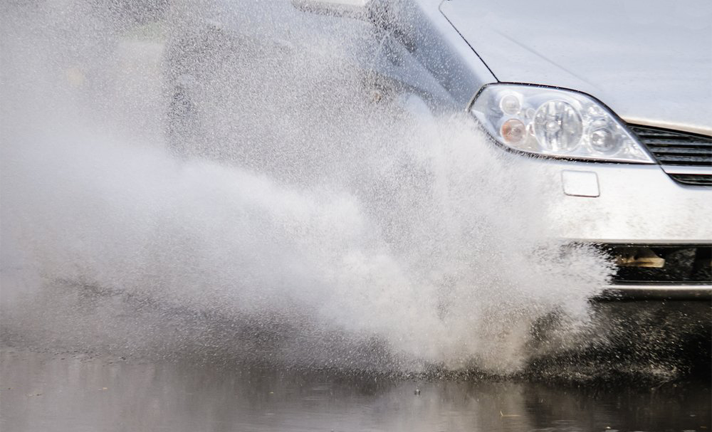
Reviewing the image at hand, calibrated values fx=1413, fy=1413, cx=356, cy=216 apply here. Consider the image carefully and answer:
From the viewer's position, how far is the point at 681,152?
4867mm

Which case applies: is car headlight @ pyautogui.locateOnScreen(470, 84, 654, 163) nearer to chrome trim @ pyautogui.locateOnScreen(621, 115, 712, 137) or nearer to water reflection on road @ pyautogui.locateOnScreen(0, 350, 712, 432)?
chrome trim @ pyautogui.locateOnScreen(621, 115, 712, 137)

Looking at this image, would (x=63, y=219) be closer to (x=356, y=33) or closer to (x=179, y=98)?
(x=179, y=98)

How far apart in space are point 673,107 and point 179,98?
2.70 metres

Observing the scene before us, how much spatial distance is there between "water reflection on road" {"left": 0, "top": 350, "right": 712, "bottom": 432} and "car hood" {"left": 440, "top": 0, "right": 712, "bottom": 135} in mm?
1003

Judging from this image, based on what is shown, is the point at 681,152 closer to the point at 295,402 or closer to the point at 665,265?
the point at 665,265

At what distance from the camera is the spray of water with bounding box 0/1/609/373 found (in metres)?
4.89

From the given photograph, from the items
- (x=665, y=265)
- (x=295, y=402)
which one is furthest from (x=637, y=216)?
(x=295, y=402)

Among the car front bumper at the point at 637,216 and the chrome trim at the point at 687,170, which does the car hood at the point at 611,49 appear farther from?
the car front bumper at the point at 637,216

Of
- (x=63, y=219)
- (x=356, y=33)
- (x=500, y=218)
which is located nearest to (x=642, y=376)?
(x=500, y=218)

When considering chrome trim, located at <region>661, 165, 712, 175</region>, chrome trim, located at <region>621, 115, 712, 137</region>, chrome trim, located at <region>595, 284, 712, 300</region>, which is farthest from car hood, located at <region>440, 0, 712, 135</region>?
chrome trim, located at <region>595, 284, 712, 300</region>

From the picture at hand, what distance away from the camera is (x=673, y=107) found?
4.93 meters

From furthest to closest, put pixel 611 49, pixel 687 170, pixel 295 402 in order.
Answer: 1. pixel 611 49
2. pixel 687 170
3. pixel 295 402

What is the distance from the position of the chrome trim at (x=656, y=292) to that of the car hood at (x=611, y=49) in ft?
1.82

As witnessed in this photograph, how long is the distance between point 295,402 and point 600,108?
146cm
